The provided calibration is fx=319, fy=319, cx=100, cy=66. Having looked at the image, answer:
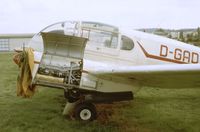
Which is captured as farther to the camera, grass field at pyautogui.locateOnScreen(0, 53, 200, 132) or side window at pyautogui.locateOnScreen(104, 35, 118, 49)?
side window at pyautogui.locateOnScreen(104, 35, 118, 49)

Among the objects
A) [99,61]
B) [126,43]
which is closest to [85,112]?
[99,61]

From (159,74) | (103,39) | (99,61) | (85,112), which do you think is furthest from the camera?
(103,39)

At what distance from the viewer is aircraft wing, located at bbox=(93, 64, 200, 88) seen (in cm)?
490

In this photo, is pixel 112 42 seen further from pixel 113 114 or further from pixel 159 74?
pixel 159 74

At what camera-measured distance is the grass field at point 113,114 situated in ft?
20.8

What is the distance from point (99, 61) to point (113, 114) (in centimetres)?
139

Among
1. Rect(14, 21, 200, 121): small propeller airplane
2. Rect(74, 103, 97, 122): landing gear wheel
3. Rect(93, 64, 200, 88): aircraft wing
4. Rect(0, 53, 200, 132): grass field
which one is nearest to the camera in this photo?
Rect(93, 64, 200, 88): aircraft wing

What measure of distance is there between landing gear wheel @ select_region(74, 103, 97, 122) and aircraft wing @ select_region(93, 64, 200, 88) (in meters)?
0.77

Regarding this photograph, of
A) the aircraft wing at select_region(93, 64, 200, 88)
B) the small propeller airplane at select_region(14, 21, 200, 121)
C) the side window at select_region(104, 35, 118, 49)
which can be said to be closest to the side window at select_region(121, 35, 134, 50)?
the small propeller airplane at select_region(14, 21, 200, 121)

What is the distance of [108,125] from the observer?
6.49 m

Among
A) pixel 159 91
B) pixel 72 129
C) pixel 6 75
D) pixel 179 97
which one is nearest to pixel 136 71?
pixel 72 129

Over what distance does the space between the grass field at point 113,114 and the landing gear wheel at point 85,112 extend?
0.55 feet

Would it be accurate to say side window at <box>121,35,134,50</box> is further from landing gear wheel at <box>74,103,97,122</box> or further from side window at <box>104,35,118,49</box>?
landing gear wheel at <box>74,103,97,122</box>

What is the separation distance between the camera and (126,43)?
7203 millimetres
